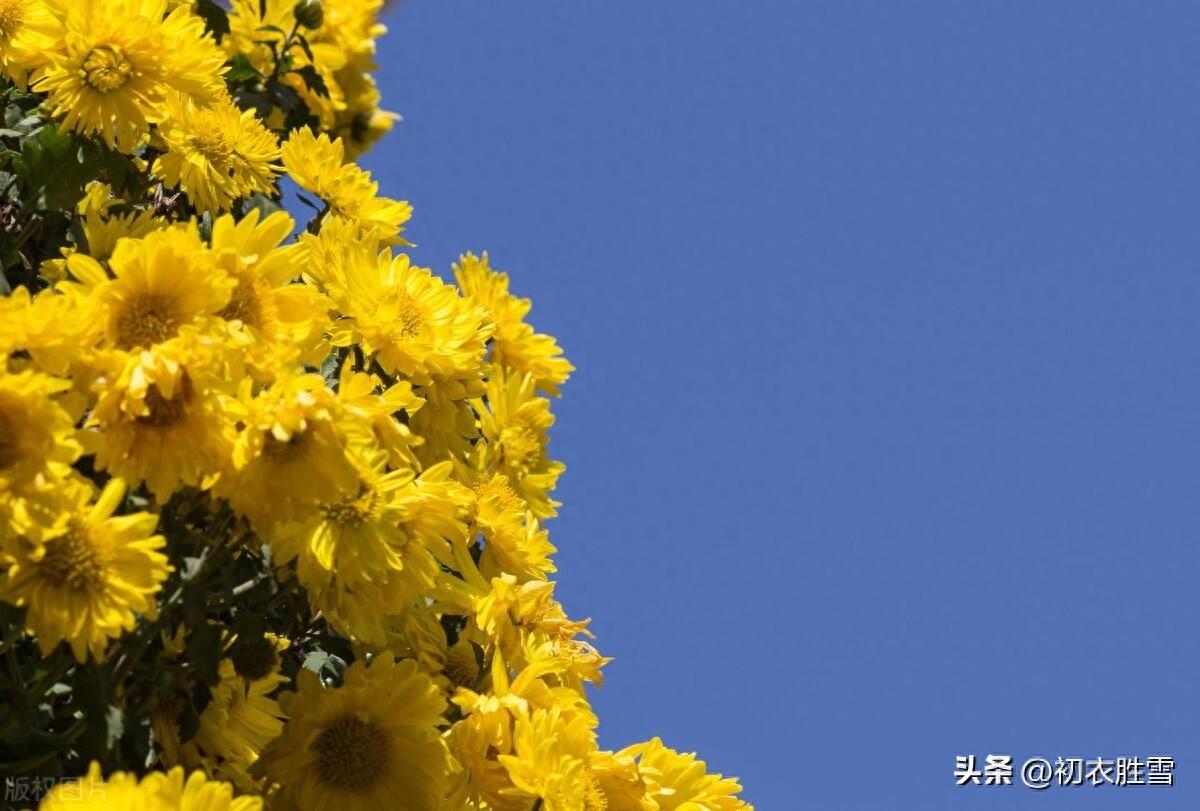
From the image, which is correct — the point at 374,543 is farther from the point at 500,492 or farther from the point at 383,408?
the point at 500,492

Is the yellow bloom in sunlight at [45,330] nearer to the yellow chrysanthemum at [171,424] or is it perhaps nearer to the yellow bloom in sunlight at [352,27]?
the yellow chrysanthemum at [171,424]

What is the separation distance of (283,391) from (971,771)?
360 cm

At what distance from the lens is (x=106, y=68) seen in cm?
203

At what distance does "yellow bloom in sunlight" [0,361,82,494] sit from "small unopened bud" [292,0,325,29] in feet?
6.09

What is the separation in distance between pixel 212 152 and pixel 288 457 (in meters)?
0.80

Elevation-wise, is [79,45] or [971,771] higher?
[971,771]

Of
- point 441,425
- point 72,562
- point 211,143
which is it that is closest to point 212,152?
point 211,143

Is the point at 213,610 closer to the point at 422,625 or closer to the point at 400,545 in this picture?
the point at 400,545

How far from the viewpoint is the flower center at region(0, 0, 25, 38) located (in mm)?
2180

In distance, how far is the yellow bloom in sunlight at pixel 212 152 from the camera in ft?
7.38

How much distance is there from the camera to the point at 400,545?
181 cm

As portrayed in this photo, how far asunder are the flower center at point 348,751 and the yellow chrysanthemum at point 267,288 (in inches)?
19.7

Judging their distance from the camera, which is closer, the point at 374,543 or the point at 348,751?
the point at 374,543

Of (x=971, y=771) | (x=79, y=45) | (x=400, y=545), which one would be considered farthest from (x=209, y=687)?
(x=971, y=771)
